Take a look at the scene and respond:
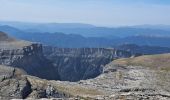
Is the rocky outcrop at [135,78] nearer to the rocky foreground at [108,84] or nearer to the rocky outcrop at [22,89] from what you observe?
the rocky foreground at [108,84]

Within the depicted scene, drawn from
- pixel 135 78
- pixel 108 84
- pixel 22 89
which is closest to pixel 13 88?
pixel 22 89

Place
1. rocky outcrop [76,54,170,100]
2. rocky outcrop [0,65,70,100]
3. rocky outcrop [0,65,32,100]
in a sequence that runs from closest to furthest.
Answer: rocky outcrop [0,65,32,100]
rocky outcrop [0,65,70,100]
rocky outcrop [76,54,170,100]

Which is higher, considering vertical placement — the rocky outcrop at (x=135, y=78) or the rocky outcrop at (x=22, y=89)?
the rocky outcrop at (x=22, y=89)

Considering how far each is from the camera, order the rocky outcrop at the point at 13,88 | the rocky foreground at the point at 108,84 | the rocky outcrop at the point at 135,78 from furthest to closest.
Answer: the rocky outcrop at the point at 135,78, the rocky outcrop at the point at 13,88, the rocky foreground at the point at 108,84

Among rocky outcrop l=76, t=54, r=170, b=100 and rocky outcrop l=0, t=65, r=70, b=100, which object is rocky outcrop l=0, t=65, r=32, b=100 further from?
rocky outcrop l=76, t=54, r=170, b=100

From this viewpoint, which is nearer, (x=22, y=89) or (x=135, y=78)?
(x=22, y=89)

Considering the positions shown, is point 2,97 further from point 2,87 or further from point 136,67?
point 136,67

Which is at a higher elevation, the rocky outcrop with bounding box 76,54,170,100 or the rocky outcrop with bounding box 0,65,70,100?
the rocky outcrop with bounding box 0,65,70,100

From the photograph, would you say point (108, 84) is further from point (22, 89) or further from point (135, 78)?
point (22, 89)

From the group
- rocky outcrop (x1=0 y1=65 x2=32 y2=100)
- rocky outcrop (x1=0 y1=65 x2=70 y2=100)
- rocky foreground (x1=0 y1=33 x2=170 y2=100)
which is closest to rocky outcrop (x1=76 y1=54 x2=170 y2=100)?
rocky foreground (x1=0 y1=33 x2=170 y2=100)

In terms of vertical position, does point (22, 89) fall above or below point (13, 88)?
below

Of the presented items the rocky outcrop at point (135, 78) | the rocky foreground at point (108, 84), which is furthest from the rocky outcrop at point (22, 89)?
the rocky outcrop at point (135, 78)
